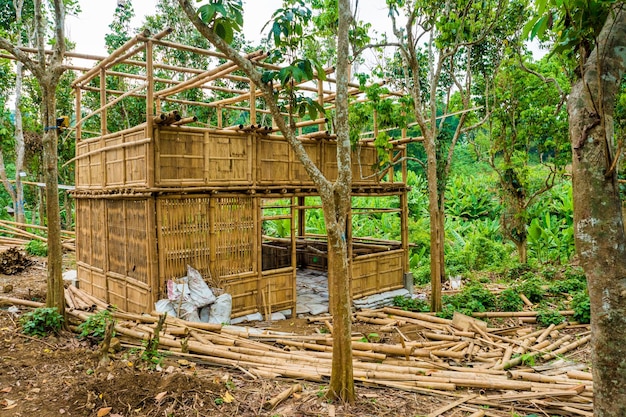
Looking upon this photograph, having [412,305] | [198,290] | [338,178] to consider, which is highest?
[338,178]

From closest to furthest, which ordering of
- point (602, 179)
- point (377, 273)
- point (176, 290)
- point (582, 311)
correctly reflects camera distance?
point (602, 179)
point (176, 290)
point (582, 311)
point (377, 273)

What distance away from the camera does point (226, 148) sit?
945cm

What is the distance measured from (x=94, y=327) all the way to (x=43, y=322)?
738 millimetres

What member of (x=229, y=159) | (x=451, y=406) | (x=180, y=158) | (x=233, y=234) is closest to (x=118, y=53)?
(x=180, y=158)

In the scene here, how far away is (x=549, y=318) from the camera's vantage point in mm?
9875

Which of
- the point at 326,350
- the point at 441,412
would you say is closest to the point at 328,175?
the point at 326,350

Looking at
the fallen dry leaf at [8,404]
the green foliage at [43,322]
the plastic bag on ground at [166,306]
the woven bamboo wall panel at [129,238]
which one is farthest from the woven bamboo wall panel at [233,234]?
the fallen dry leaf at [8,404]

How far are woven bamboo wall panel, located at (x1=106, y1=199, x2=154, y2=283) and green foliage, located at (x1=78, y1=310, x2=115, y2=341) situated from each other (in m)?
1.40

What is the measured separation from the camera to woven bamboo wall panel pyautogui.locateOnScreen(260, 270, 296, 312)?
32.7 ft

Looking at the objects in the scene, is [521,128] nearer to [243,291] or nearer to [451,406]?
[243,291]

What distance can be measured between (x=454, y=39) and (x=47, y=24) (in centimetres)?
1627

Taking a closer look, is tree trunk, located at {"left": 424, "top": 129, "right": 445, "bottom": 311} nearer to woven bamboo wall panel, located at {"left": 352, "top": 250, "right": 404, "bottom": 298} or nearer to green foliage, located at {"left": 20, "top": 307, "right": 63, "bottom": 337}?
woven bamboo wall panel, located at {"left": 352, "top": 250, "right": 404, "bottom": 298}

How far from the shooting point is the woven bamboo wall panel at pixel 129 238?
8.81m

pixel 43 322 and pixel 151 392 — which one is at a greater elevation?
pixel 43 322
